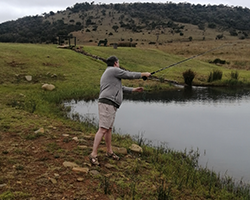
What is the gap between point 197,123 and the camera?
1040 cm

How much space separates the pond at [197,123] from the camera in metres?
7.20

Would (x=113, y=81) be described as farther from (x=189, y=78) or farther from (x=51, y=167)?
(x=189, y=78)

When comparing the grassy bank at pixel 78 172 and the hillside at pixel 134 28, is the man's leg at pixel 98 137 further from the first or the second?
the hillside at pixel 134 28

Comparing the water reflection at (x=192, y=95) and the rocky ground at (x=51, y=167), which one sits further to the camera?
the water reflection at (x=192, y=95)

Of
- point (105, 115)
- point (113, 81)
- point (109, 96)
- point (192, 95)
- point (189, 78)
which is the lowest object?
point (192, 95)

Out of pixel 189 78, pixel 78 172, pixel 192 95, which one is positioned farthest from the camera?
pixel 189 78

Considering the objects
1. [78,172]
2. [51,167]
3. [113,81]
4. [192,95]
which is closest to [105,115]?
[113,81]

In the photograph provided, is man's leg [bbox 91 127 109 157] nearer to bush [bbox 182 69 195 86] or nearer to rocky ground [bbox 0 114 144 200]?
rocky ground [bbox 0 114 144 200]

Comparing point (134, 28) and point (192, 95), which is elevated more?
point (134, 28)

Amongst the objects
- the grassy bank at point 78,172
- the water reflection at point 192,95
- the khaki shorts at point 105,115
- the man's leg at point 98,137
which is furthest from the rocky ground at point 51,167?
the water reflection at point 192,95

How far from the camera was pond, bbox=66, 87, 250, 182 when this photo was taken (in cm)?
720

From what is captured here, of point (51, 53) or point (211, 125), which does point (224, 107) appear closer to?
point (211, 125)

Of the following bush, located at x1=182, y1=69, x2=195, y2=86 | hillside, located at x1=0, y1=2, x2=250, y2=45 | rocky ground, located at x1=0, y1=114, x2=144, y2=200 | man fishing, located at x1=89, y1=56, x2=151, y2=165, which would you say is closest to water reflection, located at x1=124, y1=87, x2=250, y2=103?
bush, located at x1=182, y1=69, x2=195, y2=86

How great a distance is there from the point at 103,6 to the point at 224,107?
368 feet
